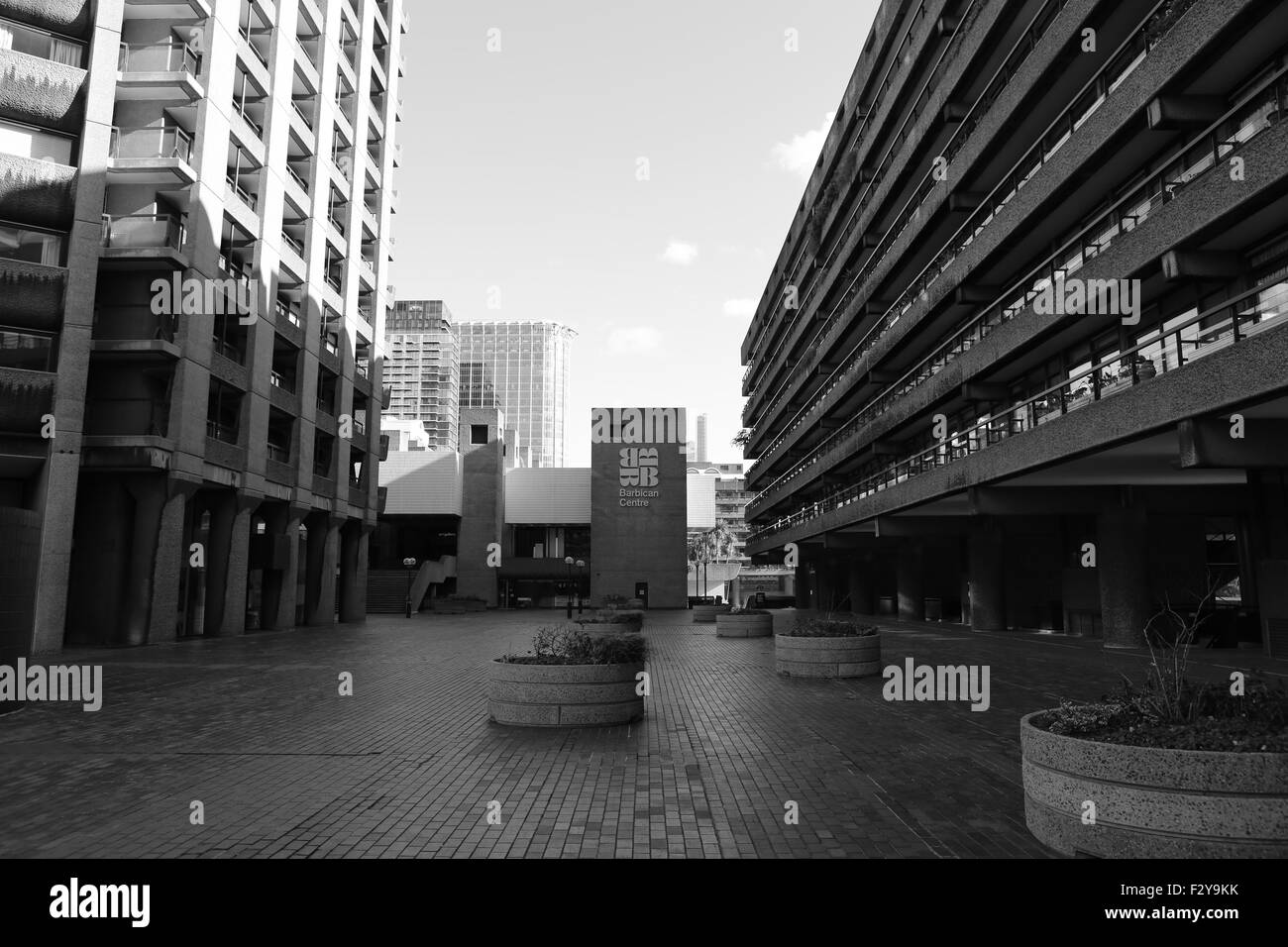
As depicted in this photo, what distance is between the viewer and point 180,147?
27.0m

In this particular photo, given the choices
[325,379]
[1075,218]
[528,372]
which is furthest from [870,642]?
[528,372]

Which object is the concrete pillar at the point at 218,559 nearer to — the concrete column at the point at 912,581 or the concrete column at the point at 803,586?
the concrete column at the point at 912,581

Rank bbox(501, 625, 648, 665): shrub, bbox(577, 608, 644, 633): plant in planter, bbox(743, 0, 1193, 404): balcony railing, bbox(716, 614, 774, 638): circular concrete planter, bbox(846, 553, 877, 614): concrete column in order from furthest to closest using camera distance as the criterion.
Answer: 1. bbox(846, 553, 877, 614): concrete column
2. bbox(716, 614, 774, 638): circular concrete planter
3. bbox(577, 608, 644, 633): plant in planter
4. bbox(743, 0, 1193, 404): balcony railing
5. bbox(501, 625, 648, 665): shrub

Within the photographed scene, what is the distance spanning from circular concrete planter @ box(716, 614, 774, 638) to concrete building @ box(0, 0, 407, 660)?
1736cm

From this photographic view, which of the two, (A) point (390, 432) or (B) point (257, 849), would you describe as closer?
(B) point (257, 849)

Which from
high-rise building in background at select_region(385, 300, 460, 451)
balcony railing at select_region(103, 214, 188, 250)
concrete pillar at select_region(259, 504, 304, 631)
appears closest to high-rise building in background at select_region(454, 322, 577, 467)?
high-rise building in background at select_region(385, 300, 460, 451)

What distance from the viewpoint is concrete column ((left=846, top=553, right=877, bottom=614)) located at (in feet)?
156

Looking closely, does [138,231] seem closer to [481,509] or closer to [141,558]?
[141,558]

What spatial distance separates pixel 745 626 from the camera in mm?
27359

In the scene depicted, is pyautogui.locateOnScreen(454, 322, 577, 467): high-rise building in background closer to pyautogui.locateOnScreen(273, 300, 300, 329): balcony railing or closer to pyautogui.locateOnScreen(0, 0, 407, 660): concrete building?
pyautogui.locateOnScreen(273, 300, 300, 329): balcony railing

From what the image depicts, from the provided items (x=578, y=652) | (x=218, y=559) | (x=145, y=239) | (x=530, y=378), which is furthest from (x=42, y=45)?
(x=530, y=378)

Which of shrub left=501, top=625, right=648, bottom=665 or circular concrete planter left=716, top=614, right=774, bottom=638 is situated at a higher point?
shrub left=501, top=625, right=648, bottom=665

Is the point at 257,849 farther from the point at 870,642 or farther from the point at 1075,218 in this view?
the point at 1075,218
